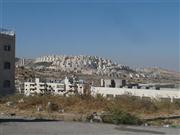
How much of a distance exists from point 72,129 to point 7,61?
26775 mm

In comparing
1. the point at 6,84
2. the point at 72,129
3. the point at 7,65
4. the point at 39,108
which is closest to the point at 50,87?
the point at 6,84

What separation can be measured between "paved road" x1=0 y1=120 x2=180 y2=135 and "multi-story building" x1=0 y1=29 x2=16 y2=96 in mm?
24572

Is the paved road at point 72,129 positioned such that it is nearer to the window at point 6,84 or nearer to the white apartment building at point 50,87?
the white apartment building at point 50,87

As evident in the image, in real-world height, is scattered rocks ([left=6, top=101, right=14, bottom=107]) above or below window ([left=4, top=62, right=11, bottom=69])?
below

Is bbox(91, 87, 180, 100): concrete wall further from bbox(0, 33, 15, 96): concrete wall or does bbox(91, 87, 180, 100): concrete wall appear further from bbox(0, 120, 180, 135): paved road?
bbox(0, 120, 180, 135): paved road

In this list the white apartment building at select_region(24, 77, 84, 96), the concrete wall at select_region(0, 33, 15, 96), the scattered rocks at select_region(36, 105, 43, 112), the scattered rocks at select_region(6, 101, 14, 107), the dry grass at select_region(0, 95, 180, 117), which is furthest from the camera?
the white apartment building at select_region(24, 77, 84, 96)

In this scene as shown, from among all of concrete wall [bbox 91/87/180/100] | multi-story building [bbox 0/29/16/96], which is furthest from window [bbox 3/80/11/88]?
concrete wall [bbox 91/87/180/100]

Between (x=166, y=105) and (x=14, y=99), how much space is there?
11.1 m

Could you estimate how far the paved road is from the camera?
12945 mm

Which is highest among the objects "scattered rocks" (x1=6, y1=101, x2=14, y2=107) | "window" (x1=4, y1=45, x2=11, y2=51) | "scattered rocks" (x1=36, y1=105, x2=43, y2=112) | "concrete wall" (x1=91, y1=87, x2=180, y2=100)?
"window" (x1=4, y1=45, x2=11, y2=51)

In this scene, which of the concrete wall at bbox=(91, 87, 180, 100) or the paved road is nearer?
the paved road

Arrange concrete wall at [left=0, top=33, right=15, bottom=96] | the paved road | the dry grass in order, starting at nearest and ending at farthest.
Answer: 1. the paved road
2. the dry grass
3. concrete wall at [left=0, top=33, right=15, bottom=96]

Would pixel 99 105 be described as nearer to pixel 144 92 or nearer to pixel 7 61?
pixel 144 92

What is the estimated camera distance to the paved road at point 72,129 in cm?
1295
